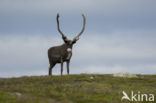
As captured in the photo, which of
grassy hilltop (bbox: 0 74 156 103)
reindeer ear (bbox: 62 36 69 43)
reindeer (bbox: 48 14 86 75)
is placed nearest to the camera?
grassy hilltop (bbox: 0 74 156 103)

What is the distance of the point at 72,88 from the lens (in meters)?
35.1

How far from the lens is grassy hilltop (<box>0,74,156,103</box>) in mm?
29375

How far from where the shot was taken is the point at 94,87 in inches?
1447

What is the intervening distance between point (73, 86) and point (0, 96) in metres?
9.92

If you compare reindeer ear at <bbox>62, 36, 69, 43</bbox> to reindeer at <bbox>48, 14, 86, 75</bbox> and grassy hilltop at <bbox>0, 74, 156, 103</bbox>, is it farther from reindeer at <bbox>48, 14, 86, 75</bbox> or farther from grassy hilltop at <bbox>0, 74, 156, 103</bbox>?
grassy hilltop at <bbox>0, 74, 156, 103</bbox>

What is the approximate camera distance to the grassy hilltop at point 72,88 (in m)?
29.4

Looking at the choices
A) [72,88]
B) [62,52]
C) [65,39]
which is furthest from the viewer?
[65,39]

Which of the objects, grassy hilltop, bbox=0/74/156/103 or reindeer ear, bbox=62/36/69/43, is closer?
grassy hilltop, bbox=0/74/156/103

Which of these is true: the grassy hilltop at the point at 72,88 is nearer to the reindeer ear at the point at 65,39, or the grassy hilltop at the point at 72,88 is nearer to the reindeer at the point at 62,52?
the reindeer at the point at 62,52

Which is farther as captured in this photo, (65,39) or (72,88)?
(65,39)

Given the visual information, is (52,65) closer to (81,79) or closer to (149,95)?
(81,79)

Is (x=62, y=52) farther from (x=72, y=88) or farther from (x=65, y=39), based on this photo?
(x=72, y=88)

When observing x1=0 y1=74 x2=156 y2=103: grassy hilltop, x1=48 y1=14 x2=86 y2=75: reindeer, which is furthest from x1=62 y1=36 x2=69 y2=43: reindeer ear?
x1=0 y1=74 x2=156 y2=103: grassy hilltop

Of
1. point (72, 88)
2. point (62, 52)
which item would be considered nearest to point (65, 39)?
point (62, 52)
